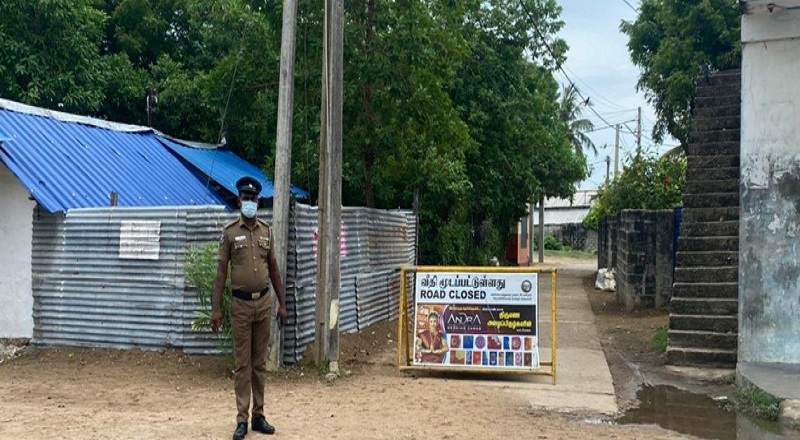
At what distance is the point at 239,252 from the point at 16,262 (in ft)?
16.9

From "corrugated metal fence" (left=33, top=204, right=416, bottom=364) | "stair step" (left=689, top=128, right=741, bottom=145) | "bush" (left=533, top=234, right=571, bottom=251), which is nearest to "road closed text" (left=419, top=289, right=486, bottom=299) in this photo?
"corrugated metal fence" (left=33, top=204, right=416, bottom=364)

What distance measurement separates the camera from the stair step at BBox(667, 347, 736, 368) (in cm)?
934

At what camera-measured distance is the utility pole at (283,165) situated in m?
8.59

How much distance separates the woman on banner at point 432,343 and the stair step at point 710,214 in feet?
15.4

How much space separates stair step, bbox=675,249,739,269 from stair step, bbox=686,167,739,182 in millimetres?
1909

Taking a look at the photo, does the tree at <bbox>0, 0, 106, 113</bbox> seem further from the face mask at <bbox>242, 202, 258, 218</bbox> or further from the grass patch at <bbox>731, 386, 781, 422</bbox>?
Result: the grass patch at <bbox>731, 386, 781, 422</bbox>

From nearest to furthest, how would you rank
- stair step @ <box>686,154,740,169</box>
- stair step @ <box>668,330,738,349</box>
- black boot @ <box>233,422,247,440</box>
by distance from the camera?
black boot @ <box>233,422,247,440</box>, stair step @ <box>668,330,738,349</box>, stair step @ <box>686,154,740,169</box>

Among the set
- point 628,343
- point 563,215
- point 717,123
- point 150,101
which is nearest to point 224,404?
point 628,343

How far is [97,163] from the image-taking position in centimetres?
1164

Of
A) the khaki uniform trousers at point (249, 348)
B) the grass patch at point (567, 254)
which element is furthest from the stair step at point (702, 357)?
the grass patch at point (567, 254)

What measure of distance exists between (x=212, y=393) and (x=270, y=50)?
6.66 metres

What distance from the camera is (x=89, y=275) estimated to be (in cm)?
966

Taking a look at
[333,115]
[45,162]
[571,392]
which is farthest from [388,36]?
[571,392]

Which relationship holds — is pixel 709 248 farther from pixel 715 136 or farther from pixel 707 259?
pixel 715 136
